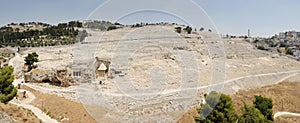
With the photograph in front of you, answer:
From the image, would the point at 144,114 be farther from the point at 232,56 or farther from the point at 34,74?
the point at 232,56

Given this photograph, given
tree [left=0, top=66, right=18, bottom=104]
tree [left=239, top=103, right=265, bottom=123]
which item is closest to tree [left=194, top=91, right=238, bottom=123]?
tree [left=239, top=103, right=265, bottom=123]

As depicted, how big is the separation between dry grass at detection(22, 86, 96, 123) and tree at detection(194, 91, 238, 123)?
6969 mm

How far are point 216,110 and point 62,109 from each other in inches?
443

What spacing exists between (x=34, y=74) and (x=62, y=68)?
3476 millimetres

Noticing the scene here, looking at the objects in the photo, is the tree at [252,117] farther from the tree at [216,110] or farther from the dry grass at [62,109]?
the dry grass at [62,109]

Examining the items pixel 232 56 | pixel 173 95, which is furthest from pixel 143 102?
pixel 232 56

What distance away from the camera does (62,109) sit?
20781mm

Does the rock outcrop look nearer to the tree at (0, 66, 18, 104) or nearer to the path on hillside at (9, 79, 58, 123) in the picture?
the path on hillside at (9, 79, 58, 123)

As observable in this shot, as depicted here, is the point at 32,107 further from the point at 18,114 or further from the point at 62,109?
the point at 18,114

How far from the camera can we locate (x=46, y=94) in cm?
2508

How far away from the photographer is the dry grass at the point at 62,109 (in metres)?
18.7

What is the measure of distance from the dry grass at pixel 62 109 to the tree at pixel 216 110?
6.97 meters

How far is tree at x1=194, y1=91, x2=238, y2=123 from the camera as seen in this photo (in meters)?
14.8

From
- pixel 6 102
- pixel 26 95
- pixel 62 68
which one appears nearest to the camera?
pixel 6 102
